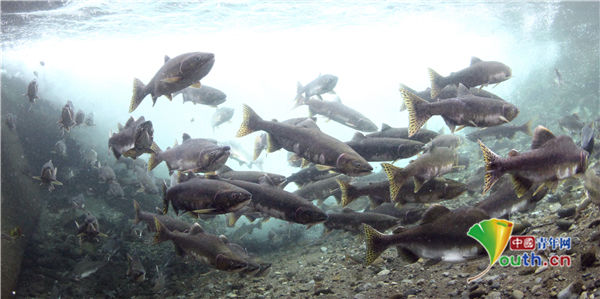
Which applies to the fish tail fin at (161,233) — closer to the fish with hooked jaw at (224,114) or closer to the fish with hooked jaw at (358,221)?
the fish with hooked jaw at (358,221)

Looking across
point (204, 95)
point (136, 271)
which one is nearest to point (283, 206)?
point (136, 271)

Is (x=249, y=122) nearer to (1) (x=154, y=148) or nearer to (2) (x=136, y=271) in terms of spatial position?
(1) (x=154, y=148)

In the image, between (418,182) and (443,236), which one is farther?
(418,182)

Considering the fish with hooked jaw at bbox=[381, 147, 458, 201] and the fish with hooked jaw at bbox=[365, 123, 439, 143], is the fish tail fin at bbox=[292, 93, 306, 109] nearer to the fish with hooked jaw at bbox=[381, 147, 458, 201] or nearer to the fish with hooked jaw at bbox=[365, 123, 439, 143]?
the fish with hooked jaw at bbox=[365, 123, 439, 143]

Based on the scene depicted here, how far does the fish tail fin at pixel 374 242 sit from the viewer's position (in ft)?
12.0

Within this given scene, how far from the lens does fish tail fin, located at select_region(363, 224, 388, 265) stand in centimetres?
365

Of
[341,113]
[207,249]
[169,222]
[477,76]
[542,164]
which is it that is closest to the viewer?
[542,164]

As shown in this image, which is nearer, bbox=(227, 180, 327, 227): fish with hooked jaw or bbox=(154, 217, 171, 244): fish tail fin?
bbox=(227, 180, 327, 227): fish with hooked jaw

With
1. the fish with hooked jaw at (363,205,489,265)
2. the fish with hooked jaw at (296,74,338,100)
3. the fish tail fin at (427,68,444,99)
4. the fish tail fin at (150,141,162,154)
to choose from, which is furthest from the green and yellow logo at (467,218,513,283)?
the fish with hooked jaw at (296,74,338,100)

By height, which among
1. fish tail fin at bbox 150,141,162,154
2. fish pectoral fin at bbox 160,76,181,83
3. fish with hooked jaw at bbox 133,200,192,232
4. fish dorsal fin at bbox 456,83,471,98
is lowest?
fish with hooked jaw at bbox 133,200,192,232

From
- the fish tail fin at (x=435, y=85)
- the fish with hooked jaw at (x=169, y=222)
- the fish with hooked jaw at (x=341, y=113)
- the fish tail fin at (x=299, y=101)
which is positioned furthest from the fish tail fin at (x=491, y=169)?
the fish tail fin at (x=299, y=101)

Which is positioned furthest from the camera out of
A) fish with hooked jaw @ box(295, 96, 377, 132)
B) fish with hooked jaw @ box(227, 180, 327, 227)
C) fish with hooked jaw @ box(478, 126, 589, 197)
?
fish with hooked jaw @ box(295, 96, 377, 132)

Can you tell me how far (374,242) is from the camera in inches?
145

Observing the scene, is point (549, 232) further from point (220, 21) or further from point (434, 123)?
point (434, 123)
